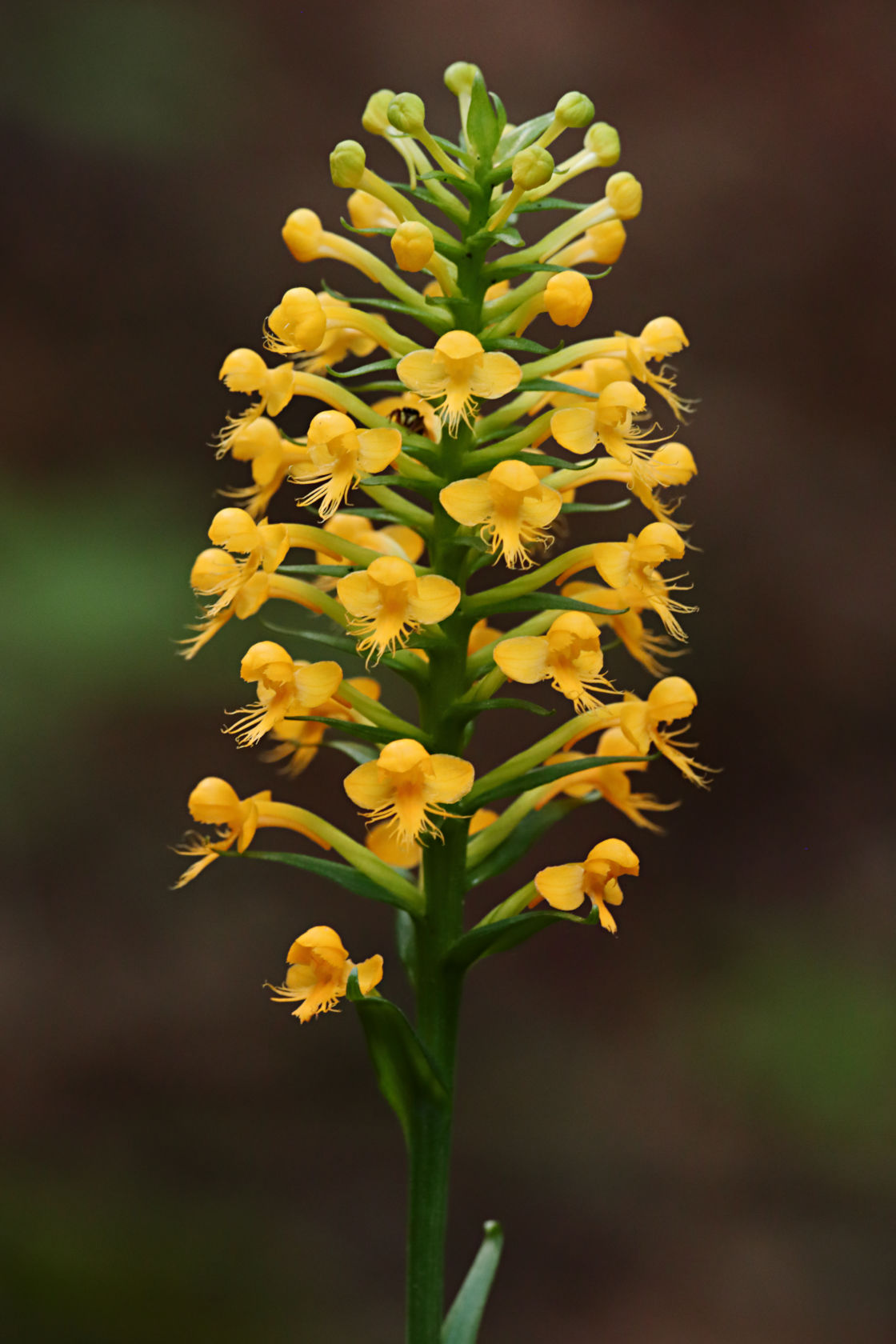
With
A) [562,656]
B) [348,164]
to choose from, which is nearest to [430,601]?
[562,656]

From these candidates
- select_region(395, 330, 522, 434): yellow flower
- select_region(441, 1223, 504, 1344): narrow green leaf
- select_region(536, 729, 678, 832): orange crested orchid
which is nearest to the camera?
select_region(395, 330, 522, 434): yellow flower

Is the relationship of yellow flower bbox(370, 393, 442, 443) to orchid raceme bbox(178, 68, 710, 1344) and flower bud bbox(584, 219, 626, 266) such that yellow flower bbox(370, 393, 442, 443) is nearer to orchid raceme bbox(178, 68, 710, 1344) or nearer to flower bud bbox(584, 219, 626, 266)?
orchid raceme bbox(178, 68, 710, 1344)

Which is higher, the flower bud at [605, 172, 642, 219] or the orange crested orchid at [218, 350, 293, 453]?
the flower bud at [605, 172, 642, 219]

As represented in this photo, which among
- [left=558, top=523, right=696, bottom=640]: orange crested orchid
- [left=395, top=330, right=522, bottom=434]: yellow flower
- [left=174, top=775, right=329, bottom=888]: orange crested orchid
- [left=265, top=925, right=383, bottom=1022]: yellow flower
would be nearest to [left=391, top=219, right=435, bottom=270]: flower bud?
[left=395, top=330, right=522, bottom=434]: yellow flower

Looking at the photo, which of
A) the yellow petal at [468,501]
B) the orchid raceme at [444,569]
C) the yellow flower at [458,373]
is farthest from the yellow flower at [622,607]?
the yellow flower at [458,373]

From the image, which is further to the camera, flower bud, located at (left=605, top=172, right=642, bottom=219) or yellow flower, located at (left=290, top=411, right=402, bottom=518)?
flower bud, located at (left=605, top=172, right=642, bottom=219)

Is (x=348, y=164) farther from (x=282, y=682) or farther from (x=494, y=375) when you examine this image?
(x=282, y=682)

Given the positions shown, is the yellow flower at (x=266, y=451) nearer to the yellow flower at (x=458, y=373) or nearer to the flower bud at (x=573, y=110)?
the yellow flower at (x=458, y=373)
